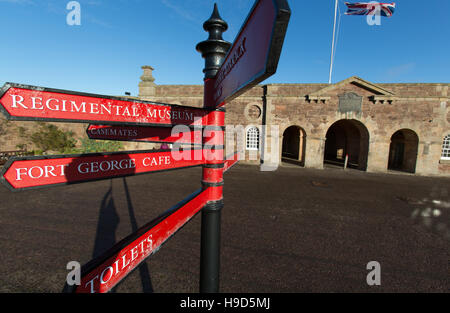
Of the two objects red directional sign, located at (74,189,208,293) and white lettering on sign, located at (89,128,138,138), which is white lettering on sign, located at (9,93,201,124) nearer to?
white lettering on sign, located at (89,128,138,138)

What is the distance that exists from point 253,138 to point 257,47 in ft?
47.6

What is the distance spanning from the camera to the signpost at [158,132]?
2.21ft

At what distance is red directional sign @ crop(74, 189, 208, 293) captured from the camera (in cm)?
82

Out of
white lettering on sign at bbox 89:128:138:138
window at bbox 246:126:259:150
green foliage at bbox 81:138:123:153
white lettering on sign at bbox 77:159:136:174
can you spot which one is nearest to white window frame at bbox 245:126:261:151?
window at bbox 246:126:259:150

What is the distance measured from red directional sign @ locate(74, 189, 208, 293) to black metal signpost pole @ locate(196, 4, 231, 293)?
0.33 ft

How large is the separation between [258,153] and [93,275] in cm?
1410

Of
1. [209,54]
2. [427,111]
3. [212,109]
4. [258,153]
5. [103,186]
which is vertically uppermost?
[427,111]

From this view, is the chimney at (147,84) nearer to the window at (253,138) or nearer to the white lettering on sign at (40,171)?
the window at (253,138)

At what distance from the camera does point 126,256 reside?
3.10ft

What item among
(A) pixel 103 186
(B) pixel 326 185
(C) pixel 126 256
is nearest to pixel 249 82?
(C) pixel 126 256

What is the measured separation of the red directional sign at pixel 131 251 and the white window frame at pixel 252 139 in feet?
45.3
